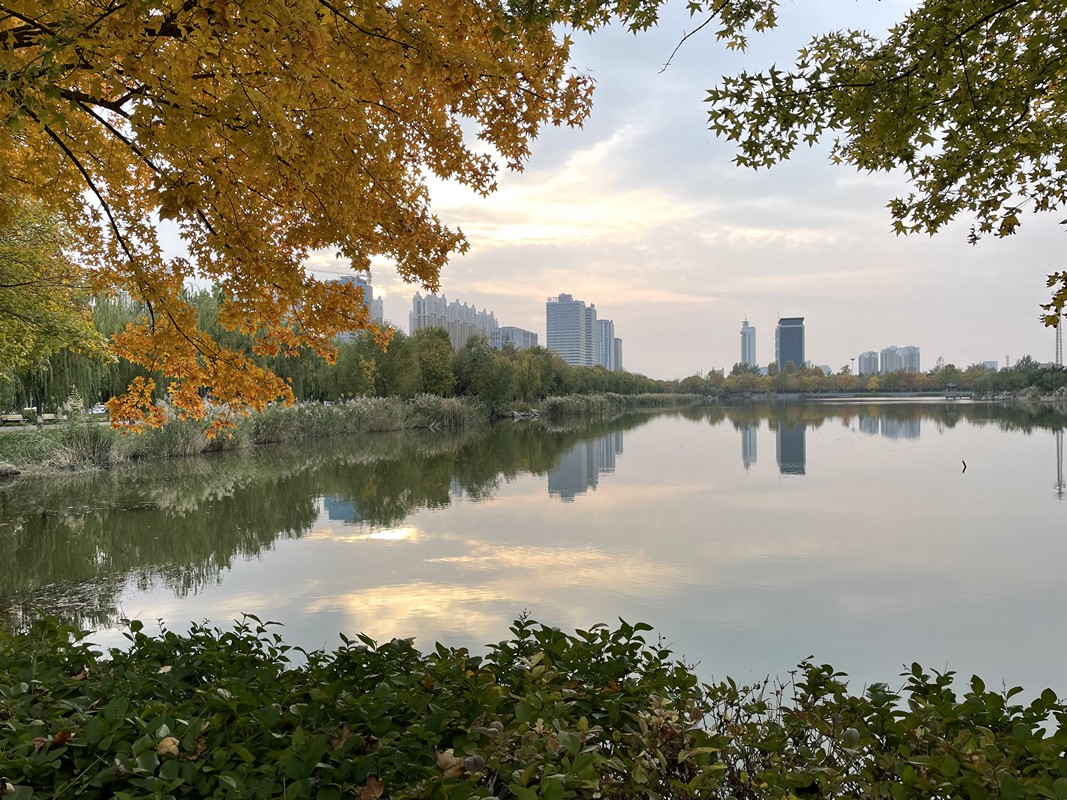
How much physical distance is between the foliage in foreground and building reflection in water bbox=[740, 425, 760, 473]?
1424 centimetres

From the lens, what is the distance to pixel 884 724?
2.27m

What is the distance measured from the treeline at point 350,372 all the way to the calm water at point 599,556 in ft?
21.7

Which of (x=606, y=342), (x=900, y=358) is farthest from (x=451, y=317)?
(x=900, y=358)

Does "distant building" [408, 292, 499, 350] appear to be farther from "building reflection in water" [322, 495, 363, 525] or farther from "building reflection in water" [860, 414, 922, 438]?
"building reflection in water" [322, 495, 363, 525]

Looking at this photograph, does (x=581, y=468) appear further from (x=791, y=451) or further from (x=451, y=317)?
(x=451, y=317)

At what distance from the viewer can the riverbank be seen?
15.6 m

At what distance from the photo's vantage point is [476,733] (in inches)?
83.0

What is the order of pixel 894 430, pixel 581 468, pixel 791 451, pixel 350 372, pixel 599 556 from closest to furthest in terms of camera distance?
pixel 599 556 → pixel 581 468 → pixel 791 451 → pixel 894 430 → pixel 350 372

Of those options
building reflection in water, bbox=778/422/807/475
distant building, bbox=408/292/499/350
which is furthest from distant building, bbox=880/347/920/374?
building reflection in water, bbox=778/422/807/475

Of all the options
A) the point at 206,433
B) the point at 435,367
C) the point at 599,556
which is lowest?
the point at 599,556

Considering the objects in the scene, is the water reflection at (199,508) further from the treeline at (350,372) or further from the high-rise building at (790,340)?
the high-rise building at (790,340)

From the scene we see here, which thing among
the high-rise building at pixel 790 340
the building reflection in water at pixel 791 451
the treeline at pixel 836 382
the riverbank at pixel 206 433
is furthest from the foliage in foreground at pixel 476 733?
the high-rise building at pixel 790 340

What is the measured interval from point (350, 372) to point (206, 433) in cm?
2961

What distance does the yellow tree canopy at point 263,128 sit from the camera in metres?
2.81
